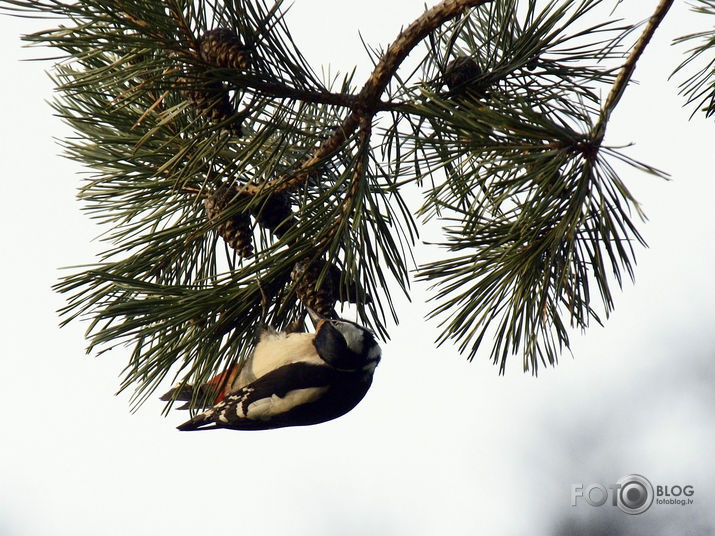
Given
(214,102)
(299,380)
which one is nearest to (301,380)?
(299,380)

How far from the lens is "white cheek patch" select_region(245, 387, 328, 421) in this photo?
1416mm

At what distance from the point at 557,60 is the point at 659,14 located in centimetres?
26

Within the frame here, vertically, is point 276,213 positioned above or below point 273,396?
above

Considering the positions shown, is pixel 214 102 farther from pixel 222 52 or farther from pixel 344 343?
pixel 344 343

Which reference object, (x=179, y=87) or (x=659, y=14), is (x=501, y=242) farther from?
(x=179, y=87)

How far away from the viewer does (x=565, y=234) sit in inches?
47.3

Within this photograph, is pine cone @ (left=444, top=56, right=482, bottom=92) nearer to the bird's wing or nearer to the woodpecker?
the woodpecker

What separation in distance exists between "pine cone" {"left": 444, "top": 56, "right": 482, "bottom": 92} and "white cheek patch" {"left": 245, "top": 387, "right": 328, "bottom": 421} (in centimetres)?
62

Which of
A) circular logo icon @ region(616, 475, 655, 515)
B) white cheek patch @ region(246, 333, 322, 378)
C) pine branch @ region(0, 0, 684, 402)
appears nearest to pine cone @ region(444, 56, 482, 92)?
pine branch @ region(0, 0, 684, 402)

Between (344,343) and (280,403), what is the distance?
222 mm

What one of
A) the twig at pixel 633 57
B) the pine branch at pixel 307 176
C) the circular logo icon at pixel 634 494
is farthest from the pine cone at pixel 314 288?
the circular logo icon at pixel 634 494

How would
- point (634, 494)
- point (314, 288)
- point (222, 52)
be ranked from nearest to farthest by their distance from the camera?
point (222, 52) < point (314, 288) < point (634, 494)

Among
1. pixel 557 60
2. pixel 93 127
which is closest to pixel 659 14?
pixel 557 60

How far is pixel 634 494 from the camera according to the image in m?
2.74
